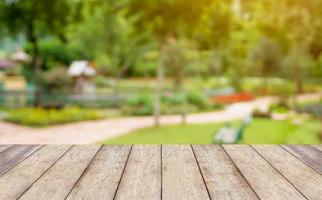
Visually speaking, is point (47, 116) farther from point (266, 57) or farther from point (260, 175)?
point (266, 57)

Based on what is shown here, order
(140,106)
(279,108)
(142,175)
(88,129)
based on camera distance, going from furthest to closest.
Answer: (279,108) → (140,106) → (88,129) → (142,175)

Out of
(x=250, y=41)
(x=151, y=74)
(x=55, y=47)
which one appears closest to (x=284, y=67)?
(x=250, y=41)

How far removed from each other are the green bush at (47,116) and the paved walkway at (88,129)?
0.28 meters

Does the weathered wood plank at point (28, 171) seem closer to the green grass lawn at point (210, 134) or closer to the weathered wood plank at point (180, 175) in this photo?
the weathered wood plank at point (180, 175)

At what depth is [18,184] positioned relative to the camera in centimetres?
158

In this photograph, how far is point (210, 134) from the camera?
8945mm

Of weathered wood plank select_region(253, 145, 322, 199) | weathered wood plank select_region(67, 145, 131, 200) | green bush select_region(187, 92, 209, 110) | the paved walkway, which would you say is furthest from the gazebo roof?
weathered wood plank select_region(253, 145, 322, 199)

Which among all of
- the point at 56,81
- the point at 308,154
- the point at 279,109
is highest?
the point at 308,154

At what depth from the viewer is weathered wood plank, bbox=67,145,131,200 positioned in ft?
4.83

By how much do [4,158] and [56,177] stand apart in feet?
1.45

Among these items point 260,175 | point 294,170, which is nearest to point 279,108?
point 294,170

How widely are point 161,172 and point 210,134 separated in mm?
7292

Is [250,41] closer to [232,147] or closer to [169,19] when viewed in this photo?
[169,19]

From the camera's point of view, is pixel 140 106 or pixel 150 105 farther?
pixel 140 106
